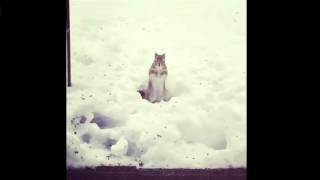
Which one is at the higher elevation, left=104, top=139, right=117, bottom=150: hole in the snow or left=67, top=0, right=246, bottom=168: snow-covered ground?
left=67, top=0, right=246, bottom=168: snow-covered ground

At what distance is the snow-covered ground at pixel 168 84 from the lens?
6.31ft

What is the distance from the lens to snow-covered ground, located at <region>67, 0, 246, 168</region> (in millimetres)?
1925

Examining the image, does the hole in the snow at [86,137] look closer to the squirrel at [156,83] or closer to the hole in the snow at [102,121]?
the hole in the snow at [102,121]

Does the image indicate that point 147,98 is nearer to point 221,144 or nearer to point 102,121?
point 102,121

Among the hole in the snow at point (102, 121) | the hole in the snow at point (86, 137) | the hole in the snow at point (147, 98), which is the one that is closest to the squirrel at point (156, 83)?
the hole in the snow at point (147, 98)

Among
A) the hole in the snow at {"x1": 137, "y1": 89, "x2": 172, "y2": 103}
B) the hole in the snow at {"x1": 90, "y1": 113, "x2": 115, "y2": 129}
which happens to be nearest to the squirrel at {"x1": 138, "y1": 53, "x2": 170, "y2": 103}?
the hole in the snow at {"x1": 137, "y1": 89, "x2": 172, "y2": 103}

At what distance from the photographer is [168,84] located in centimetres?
195

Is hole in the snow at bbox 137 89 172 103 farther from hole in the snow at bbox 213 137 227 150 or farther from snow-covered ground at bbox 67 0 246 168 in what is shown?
hole in the snow at bbox 213 137 227 150

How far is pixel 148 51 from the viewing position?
1.95 m

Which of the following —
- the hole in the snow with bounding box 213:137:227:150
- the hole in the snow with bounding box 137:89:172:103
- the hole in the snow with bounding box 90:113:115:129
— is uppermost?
the hole in the snow with bounding box 137:89:172:103

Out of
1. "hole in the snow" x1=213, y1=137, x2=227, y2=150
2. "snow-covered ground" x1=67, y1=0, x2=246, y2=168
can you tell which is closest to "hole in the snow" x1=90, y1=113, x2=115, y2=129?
"snow-covered ground" x1=67, y1=0, x2=246, y2=168

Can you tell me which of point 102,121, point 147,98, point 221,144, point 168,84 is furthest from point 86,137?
point 221,144
